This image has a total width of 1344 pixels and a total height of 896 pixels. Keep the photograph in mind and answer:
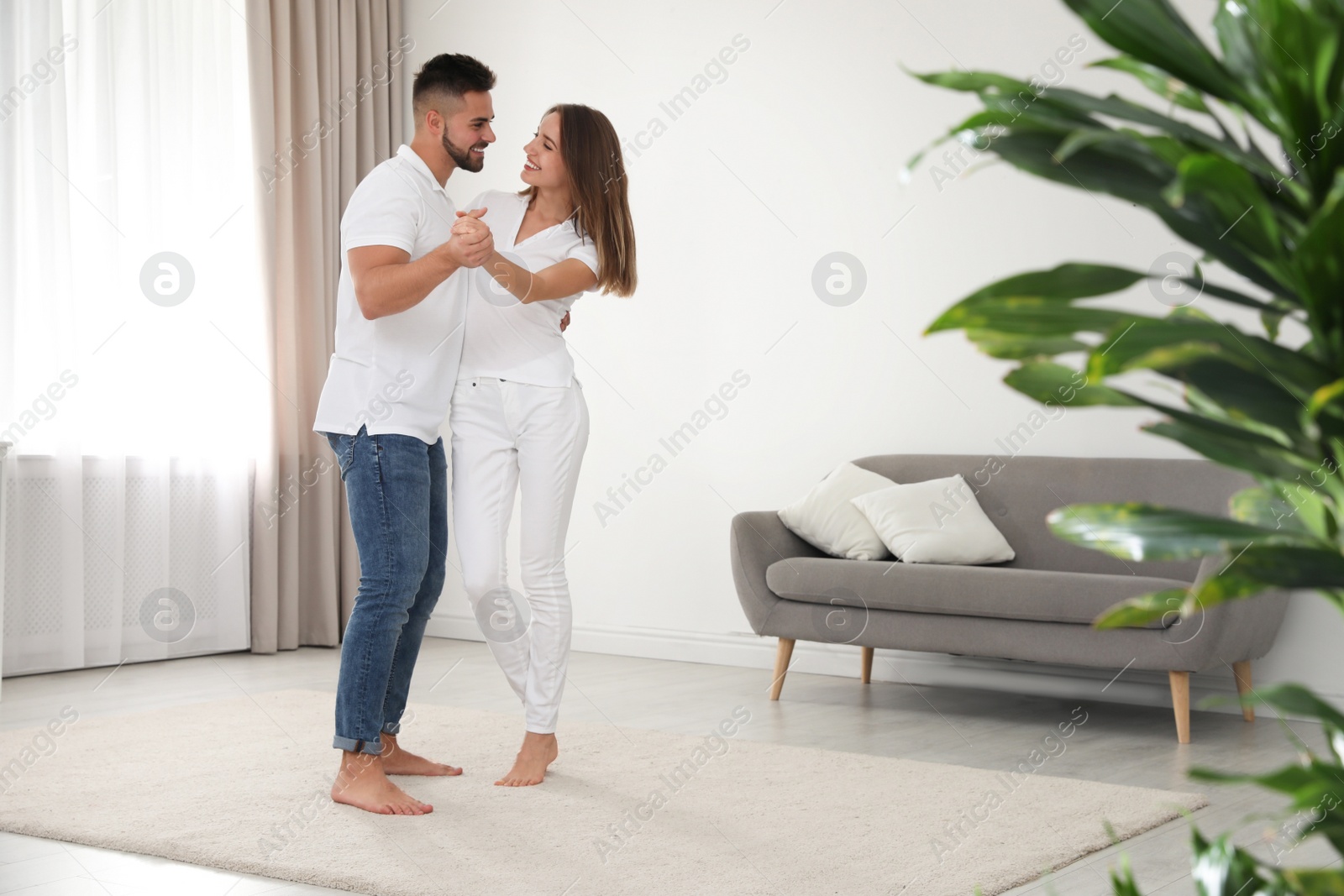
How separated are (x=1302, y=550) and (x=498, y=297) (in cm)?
221

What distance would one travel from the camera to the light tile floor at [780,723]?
2.01m

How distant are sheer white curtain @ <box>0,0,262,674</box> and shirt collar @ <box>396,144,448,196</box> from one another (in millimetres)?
2270

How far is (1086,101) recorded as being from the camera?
0.52 meters

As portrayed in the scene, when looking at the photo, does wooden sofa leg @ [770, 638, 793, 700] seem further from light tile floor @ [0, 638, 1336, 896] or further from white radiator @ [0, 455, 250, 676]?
white radiator @ [0, 455, 250, 676]

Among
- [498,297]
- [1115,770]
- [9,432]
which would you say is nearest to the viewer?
[498,297]

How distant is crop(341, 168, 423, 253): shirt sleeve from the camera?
2.31m

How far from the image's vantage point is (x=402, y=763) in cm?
262

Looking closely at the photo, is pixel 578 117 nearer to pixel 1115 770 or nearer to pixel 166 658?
pixel 1115 770

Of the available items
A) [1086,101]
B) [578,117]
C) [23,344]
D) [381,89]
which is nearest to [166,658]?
[23,344]

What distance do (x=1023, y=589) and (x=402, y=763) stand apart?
171cm

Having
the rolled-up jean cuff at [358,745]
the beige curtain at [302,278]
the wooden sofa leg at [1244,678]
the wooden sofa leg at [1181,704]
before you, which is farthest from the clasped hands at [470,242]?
the beige curtain at [302,278]

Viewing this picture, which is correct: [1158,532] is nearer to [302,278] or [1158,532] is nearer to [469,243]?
[469,243]

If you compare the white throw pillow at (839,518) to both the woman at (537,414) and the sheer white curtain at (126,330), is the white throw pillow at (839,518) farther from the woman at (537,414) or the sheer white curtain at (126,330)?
the sheer white curtain at (126,330)

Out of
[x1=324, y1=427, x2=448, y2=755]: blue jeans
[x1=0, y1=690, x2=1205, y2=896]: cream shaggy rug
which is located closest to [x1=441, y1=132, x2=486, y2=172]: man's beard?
[x1=324, y1=427, x2=448, y2=755]: blue jeans
